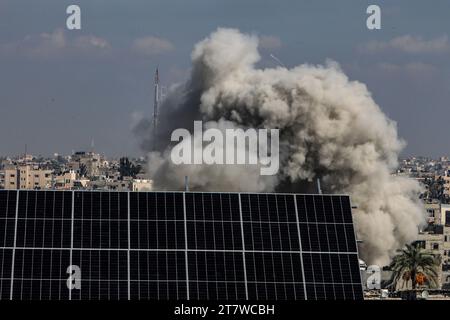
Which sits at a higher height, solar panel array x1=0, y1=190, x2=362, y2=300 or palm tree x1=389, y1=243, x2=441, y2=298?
palm tree x1=389, y1=243, x2=441, y2=298

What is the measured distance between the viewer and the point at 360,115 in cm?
11088

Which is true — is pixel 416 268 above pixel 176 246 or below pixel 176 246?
above

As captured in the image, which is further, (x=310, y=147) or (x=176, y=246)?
(x=310, y=147)

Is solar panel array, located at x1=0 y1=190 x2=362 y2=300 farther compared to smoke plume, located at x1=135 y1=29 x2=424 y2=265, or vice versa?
smoke plume, located at x1=135 y1=29 x2=424 y2=265

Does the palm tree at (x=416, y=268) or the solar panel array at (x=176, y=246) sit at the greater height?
the palm tree at (x=416, y=268)

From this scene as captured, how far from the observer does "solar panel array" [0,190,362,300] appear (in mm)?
31297

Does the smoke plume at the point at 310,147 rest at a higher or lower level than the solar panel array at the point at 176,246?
higher

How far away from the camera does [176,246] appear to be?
32.3m

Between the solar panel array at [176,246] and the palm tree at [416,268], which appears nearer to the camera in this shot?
the solar panel array at [176,246]

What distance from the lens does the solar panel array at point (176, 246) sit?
103 ft

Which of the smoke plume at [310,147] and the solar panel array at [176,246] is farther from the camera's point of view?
the smoke plume at [310,147]
